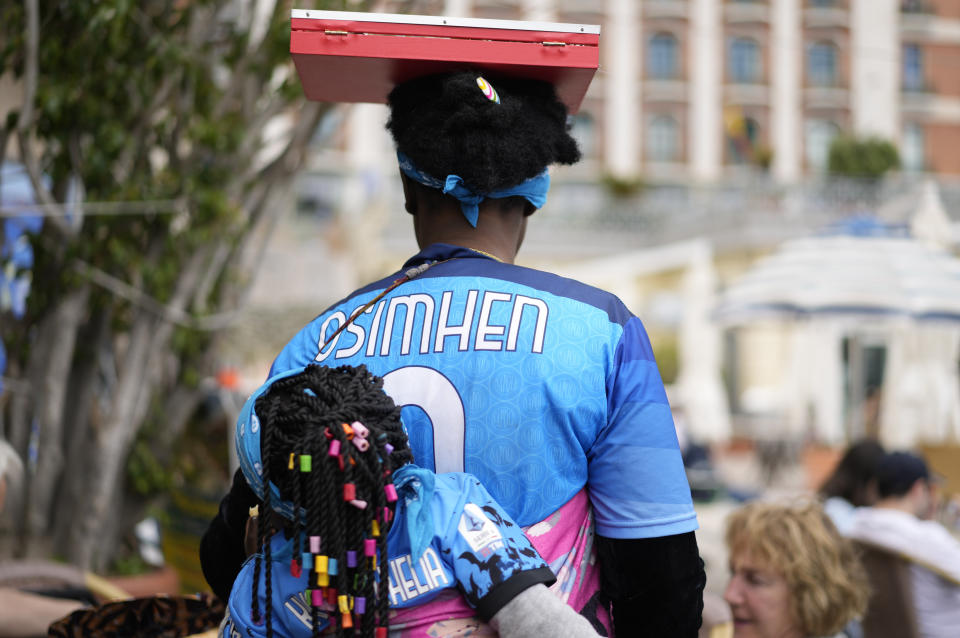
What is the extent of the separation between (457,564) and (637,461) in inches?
12.5

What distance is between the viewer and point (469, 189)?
161cm

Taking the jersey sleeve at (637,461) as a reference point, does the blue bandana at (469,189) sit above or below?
above

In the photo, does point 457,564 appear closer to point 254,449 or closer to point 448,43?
point 254,449

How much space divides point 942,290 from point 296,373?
582cm

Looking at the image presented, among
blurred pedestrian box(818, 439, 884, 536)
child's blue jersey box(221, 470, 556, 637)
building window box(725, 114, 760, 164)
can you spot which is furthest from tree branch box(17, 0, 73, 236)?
building window box(725, 114, 760, 164)

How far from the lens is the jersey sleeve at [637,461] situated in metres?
1.43

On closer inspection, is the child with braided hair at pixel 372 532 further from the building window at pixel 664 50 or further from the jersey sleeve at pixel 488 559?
the building window at pixel 664 50

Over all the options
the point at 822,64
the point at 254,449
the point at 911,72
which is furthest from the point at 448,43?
the point at 911,72

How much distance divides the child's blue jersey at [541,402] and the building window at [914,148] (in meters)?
34.7

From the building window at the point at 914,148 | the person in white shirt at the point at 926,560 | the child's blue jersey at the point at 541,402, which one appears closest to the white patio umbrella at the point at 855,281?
the person in white shirt at the point at 926,560

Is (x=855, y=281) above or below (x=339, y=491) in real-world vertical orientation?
below

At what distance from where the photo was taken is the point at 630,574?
1.46m

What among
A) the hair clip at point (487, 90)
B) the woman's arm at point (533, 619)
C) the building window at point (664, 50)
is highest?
the building window at point (664, 50)

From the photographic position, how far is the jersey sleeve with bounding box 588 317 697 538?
1.43m
